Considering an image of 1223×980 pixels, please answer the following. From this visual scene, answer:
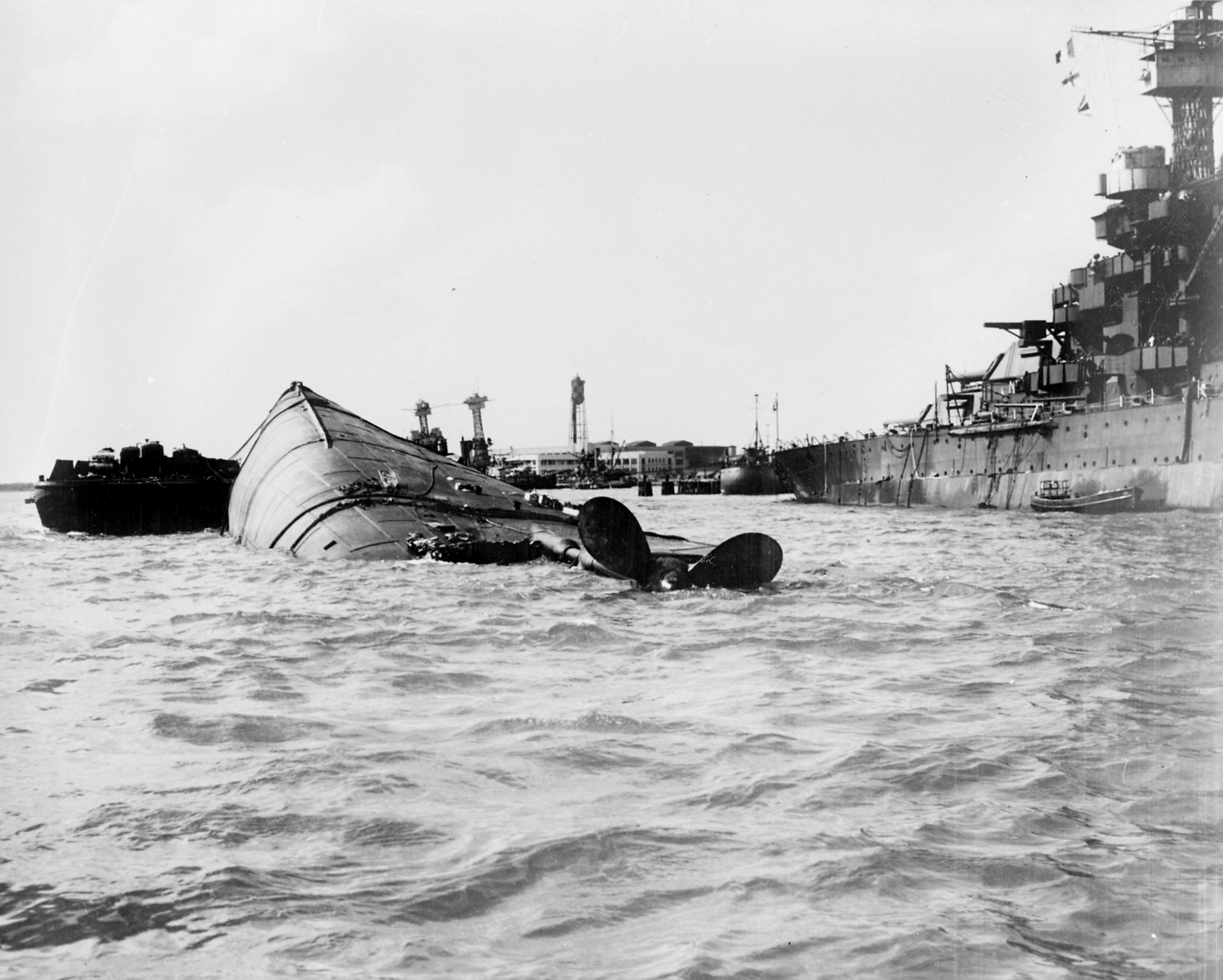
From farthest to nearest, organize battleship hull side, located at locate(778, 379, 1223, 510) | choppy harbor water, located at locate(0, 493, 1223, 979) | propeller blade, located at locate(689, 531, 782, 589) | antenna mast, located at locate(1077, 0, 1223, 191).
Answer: antenna mast, located at locate(1077, 0, 1223, 191) → battleship hull side, located at locate(778, 379, 1223, 510) → propeller blade, located at locate(689, 531, 782, 589) → choppy harbor water, located at locate(0, 493, 1223, 979)

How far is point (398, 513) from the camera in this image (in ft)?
72.1

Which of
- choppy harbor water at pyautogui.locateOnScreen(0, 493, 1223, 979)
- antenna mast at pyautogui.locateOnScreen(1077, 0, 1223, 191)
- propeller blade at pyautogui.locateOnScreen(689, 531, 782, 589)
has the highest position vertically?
antenna mast at pyautogui.locateOnScreen(1077, 0, 1223, 191)

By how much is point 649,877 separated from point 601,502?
→ 10557 mm

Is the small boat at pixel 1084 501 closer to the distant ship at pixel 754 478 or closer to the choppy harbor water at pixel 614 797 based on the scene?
the choppy harbor water at pixel 614 797

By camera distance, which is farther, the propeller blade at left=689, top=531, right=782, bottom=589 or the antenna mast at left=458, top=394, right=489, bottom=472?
the antenna mast at left=458, top=394, right=489, bottom=472

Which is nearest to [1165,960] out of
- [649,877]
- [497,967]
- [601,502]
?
[649,877]

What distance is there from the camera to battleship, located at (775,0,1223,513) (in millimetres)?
38750

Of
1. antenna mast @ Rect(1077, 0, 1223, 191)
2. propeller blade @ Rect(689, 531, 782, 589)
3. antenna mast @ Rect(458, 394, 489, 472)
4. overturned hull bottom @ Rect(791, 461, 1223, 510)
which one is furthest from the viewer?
antenna mast @ Rect(458, 394, 489, 472)

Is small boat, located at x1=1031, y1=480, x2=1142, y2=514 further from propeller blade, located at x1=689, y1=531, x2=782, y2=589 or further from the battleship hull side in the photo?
propeller blade, located at x1=689, y1=531, x2=782, y2=589

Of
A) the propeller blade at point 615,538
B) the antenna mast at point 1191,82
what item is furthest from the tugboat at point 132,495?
the antenna mast at point 1191,82

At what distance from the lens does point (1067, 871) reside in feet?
14.7

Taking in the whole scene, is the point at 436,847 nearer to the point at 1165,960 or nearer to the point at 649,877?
the point at 649,877

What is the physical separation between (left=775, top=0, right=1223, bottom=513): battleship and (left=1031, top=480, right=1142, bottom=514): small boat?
9 cm

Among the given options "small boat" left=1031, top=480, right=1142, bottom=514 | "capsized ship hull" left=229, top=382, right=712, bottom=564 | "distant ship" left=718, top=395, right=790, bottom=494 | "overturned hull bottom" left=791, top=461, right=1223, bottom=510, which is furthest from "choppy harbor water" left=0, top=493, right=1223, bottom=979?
"distant ship" left=718, top=395, right=790, bottom=494
